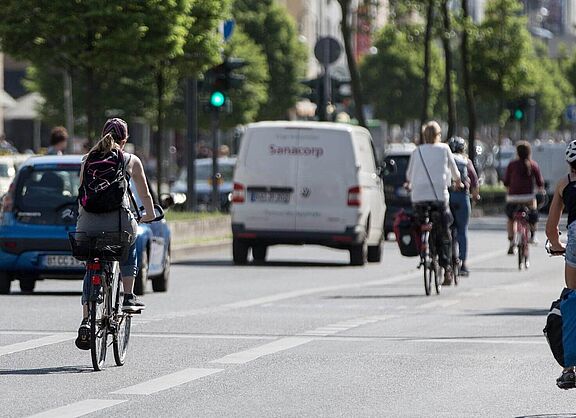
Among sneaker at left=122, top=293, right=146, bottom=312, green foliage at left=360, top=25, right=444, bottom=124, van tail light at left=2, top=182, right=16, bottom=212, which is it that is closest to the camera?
sneaker at left=122, top=293, right=146, bottom=312

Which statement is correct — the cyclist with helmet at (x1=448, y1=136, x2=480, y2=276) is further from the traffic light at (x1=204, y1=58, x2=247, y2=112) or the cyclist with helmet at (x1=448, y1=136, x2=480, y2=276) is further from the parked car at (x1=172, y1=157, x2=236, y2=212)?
the parked car at (x1=172, y1=157, x2=236, y2=212)

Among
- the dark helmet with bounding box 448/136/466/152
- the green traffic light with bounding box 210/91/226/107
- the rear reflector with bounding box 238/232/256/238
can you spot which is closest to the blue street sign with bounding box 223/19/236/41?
the green traffic light with bounding box 210/91/226/107

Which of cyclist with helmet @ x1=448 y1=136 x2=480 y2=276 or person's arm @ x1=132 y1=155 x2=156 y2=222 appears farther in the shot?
cyclist with helmet @ x1=448 y1=136 x2=480 y2=276

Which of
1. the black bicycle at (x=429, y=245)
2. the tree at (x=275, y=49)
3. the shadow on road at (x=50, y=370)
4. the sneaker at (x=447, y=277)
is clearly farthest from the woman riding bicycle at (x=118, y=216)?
the tree at (x=275, y=49)

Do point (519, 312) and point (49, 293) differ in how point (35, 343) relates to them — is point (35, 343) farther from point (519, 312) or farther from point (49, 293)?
point (49, 293)

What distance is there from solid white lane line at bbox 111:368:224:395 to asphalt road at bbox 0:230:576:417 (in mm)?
11

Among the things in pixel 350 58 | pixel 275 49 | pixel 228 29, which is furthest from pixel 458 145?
pixel 275 49

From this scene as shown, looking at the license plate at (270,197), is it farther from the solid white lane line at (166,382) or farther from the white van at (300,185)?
the solid white lane line at (166,382)

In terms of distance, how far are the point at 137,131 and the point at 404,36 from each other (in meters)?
39.4

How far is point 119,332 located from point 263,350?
1.47 meters

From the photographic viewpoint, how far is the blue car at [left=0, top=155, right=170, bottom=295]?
752 inches

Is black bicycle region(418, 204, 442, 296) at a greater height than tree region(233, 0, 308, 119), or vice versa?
tree region(233, 0, 308, 119)

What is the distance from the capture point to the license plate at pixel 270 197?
86.5 ft

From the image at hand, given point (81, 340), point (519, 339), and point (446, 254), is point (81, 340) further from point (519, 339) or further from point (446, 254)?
point (446, 254)
